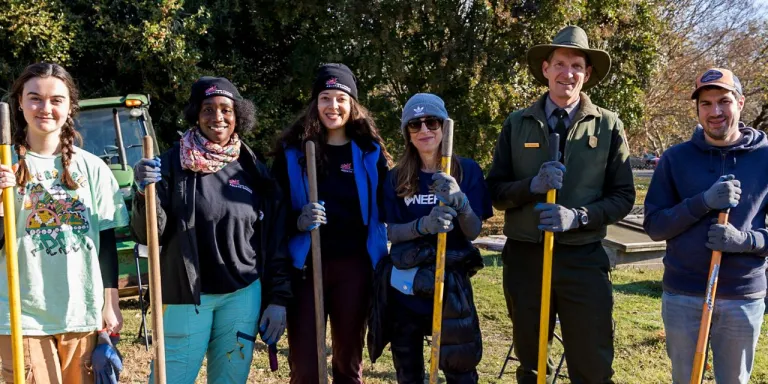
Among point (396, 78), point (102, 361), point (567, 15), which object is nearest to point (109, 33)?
point (396, 78)

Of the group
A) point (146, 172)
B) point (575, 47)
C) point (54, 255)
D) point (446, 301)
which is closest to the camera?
Result: point (54, 255)

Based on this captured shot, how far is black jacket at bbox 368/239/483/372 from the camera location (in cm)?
315

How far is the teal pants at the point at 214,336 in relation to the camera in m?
2.99

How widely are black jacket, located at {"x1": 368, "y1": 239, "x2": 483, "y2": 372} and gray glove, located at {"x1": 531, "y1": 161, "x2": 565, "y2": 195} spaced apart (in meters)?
0.51

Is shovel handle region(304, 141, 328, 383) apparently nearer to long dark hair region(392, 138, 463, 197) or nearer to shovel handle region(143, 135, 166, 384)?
long dark hair region(392, 138, 463, 197)

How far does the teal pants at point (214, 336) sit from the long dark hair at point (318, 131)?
80cm

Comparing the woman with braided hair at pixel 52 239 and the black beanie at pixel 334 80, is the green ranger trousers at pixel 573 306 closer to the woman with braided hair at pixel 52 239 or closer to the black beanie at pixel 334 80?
the black beanie at pixel 334 80

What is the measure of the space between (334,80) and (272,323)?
133cm

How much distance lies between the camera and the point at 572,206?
11.0ft

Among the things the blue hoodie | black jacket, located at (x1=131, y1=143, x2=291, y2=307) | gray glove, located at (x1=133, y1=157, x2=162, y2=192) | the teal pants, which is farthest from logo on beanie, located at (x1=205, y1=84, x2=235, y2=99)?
the blue hoodie

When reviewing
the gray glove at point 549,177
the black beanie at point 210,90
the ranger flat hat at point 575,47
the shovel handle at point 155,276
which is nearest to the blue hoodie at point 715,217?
the gray glove at point 549,177

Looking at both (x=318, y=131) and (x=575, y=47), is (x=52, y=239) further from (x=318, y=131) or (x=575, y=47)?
(x=575, y=47)

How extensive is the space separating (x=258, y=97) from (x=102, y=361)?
8.83 m

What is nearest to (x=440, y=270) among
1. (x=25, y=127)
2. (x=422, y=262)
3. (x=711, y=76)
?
(x=422, y=262)
